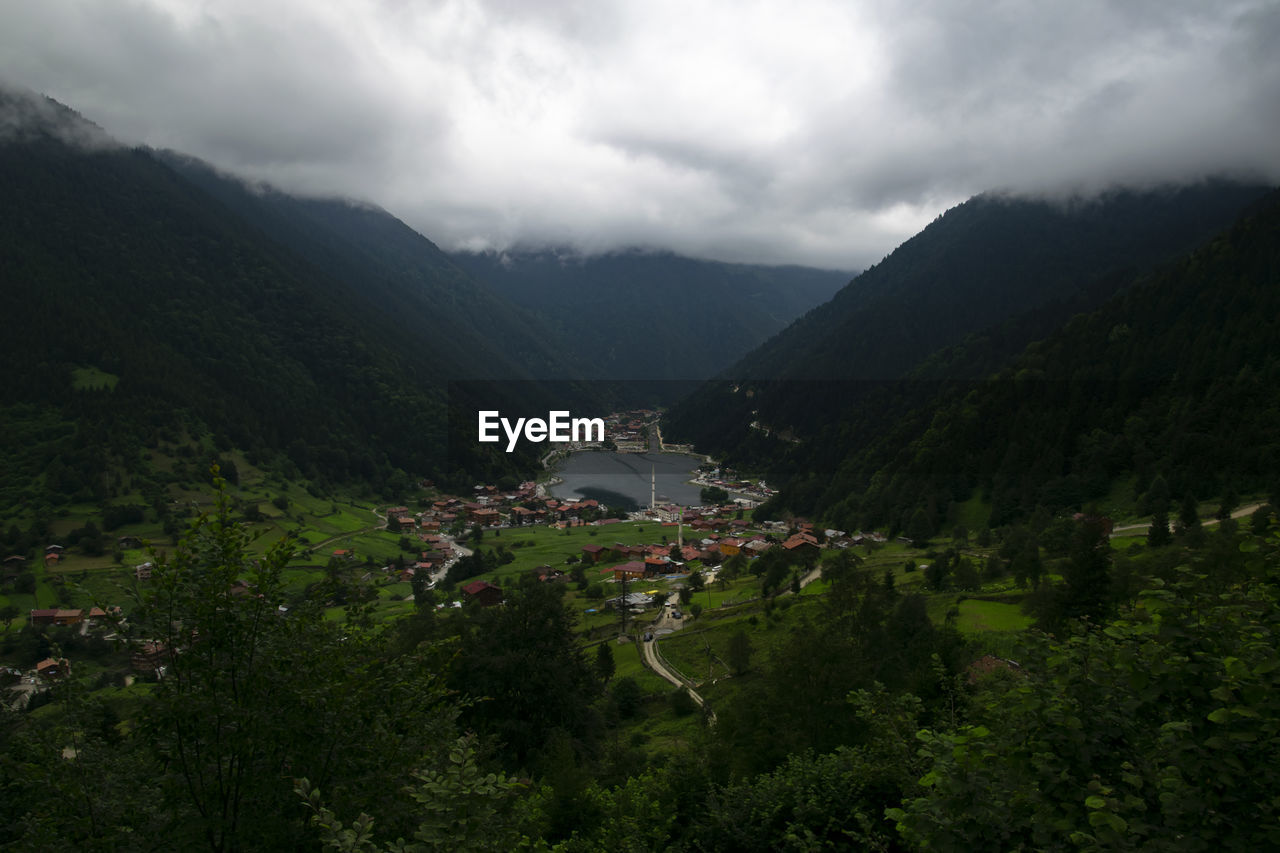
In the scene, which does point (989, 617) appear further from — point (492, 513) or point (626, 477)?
point (626, 477)

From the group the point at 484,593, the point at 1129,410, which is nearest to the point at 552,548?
the point at 484,593

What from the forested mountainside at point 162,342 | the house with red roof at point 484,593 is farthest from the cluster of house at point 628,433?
the house with red roof at point 484,593

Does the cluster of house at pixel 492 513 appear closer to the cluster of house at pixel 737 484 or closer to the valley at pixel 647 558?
the valley at pixel 647 558

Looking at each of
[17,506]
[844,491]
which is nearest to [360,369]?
[17,506]

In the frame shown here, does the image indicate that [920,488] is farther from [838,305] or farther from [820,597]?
[838,305]

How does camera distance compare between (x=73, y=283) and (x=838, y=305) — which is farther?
(x=838, y=305)

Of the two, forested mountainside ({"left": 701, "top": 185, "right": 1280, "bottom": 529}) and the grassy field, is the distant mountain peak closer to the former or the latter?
forested mountainside ({"left": 701, "top": 185, "right": 1280, "bottom": 529})
